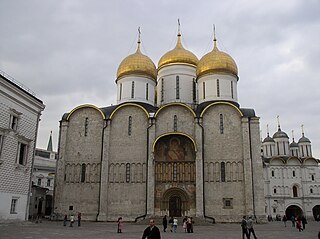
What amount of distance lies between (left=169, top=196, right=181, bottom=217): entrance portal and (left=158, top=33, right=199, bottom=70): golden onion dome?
44.7 ft

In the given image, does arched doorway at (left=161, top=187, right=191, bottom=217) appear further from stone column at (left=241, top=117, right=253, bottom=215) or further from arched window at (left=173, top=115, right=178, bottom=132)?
arched window at (left=173, top=115, right=178, bottom=132)

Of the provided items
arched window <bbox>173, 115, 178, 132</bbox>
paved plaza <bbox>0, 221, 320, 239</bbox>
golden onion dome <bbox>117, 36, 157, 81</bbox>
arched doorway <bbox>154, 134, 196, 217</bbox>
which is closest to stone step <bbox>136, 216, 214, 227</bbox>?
arched doorway <bbox>154, 134, 196, 217</bbox>

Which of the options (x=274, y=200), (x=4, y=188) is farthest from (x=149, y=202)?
(x=274, y=200)

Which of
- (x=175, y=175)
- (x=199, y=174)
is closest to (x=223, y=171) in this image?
(x=199, y=174)

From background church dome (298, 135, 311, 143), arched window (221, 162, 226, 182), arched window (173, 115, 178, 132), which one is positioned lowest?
arched window (221, 162, 226, 182)

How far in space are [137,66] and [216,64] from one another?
7187 millimetres

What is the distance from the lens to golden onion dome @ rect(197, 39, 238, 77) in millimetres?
29188

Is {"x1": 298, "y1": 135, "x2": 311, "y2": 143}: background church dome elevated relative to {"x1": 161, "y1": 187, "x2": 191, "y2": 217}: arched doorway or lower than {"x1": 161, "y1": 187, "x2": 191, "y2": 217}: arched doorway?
elevated

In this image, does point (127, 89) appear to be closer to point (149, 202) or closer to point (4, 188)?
point (149, 202)

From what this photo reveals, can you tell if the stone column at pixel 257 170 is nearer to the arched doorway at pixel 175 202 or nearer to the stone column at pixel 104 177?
the arched doorway at pixel 175 202

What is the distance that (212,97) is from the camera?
95.8 feet

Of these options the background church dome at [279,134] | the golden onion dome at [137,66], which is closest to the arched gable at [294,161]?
the background church dome at [279,134]

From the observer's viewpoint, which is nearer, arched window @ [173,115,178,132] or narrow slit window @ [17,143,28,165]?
narrow slit window @ [17,143,28,165]

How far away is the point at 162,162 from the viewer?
2589 cm
